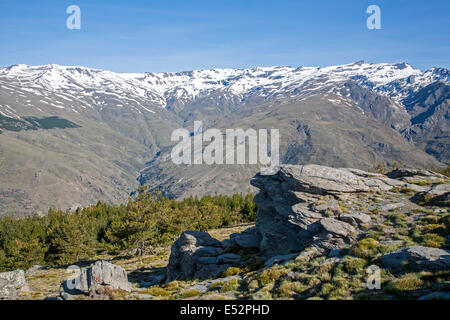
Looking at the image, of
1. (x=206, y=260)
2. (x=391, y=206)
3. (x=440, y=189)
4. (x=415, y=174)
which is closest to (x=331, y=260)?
(x=391, y=206)

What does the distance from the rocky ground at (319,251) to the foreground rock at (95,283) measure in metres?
0.09

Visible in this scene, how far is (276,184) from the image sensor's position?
42094mm

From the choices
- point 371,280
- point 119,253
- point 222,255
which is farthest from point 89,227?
point 371,280

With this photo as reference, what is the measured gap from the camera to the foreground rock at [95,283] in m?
25.7

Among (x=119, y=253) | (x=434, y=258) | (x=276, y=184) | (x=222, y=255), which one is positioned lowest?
(x=119, y=253)

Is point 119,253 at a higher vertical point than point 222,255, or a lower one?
lower

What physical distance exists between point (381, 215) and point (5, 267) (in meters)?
82.3

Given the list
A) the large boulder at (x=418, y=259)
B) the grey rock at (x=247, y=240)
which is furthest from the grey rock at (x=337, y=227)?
the grey rock at (x=247, y=240)

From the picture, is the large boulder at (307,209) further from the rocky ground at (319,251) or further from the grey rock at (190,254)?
the grey rock at (190,254)

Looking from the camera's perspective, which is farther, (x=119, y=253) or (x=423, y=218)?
(x=119, y=253)

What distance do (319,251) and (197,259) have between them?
18.8 m

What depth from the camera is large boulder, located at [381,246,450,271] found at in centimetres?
1947
